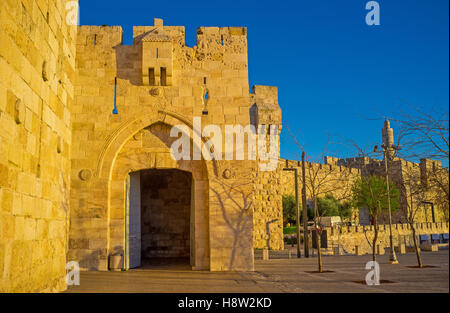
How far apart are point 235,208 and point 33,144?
5.99m

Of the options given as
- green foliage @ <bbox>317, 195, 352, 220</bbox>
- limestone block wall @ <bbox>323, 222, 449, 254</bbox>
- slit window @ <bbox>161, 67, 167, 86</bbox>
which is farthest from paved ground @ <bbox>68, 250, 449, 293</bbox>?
green foliage @ <bbox>317, 195, 352, 220</bbox>

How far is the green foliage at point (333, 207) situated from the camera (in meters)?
35.5

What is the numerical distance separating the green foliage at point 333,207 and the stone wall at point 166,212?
20270mm

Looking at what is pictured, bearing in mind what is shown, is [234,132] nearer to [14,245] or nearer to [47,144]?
[47,144]

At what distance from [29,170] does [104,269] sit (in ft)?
17.9

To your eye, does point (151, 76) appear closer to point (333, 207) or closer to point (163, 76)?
point (163, 76)

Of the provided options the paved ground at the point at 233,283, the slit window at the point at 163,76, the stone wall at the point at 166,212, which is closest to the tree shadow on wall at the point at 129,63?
the slit window at the point at 163,76

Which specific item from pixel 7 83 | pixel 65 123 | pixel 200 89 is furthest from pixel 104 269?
pixel 7 83

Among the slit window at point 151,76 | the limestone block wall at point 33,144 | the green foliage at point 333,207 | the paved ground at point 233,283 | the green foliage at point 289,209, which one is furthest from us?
the green foliage at point 333,207

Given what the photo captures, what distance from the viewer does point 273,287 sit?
789 cm

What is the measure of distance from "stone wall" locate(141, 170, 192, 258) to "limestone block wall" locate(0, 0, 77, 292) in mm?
8689

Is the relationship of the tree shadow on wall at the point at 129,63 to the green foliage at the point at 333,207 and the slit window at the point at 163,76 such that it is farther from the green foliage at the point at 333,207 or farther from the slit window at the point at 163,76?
the green foliage at the point at 333,207

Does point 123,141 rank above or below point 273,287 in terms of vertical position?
above
